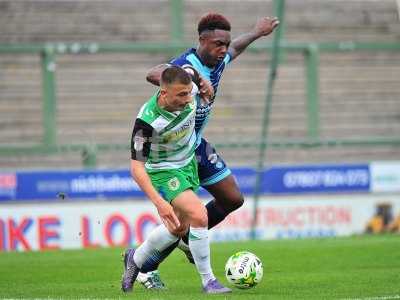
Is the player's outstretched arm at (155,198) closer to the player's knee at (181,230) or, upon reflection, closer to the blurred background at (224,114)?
the player's knee at (181,230)

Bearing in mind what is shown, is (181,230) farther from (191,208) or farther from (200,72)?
(200,72)

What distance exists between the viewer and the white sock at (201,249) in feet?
25.6

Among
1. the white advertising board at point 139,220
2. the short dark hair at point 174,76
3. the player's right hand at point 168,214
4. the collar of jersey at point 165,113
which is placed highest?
the short dark hair at point 174,76

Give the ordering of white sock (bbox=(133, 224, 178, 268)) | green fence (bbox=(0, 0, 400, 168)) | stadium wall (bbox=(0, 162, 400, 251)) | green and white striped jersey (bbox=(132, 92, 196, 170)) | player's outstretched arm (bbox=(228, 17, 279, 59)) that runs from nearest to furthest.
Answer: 1. green and white striped jersey (bbox=(132, 92, 196, 170))
2. white sock (bbox=(133, 224, 178, 268))
3. player's outstretched arm (bbox=(228, 17, 279, 59))
4. stadium wall (bbox=(0, 162, 400, 251))
5. green fence (bbox=(0, 0, 400, 168))

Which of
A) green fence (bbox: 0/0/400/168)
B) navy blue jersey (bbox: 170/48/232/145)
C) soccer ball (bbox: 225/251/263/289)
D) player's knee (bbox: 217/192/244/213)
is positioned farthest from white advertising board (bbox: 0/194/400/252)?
soccer ball (bbox: 225/251/263/289)

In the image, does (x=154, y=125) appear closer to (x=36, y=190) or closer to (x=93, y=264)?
(x=93, y=264)

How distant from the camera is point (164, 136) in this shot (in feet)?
25.7

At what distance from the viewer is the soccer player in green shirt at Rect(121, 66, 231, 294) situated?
7.59 meters

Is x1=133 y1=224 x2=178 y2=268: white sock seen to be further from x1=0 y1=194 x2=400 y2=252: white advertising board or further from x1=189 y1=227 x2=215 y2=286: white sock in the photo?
x1=0 y1=194 x2=400 y2=252: white advertising board

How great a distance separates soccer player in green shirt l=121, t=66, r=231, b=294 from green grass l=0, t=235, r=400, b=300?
42cm

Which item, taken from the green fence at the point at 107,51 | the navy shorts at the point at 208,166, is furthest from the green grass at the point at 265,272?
the green fence at the point at 107,51

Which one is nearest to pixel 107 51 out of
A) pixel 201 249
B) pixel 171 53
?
pixel 171 53

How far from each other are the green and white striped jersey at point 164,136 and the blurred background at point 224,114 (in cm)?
759

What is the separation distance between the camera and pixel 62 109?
21.3 metres
